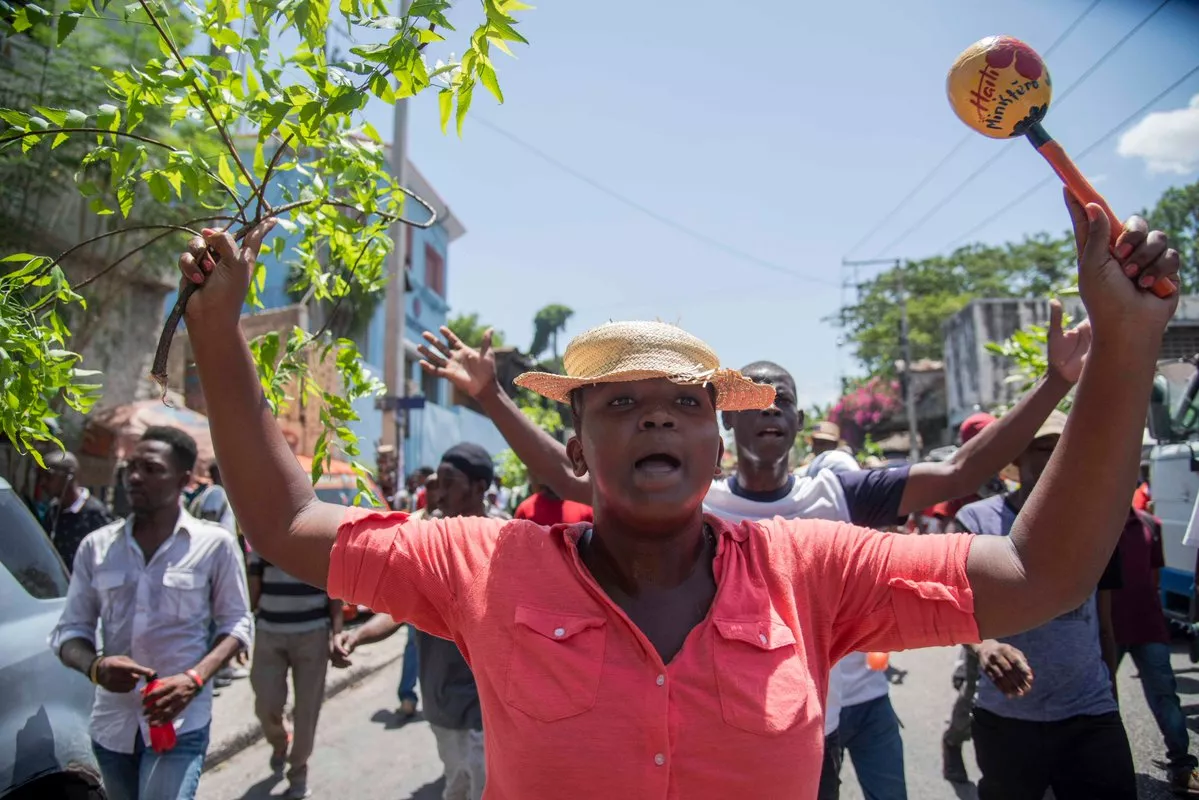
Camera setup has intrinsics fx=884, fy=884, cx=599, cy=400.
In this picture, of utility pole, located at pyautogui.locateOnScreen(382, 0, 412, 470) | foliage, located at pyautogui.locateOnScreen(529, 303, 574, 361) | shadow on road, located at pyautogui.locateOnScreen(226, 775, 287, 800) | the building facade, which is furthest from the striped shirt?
foliage, located at pyautogui.locateOnScreen(529, 303, 574, 361)

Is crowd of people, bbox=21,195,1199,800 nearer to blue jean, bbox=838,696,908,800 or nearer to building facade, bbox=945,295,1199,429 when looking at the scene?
blue jean, bbox=838,696,908,800

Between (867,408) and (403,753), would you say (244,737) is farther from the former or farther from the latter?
(867,408)

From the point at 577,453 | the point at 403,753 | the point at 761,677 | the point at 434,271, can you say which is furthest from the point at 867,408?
the point at 761,677

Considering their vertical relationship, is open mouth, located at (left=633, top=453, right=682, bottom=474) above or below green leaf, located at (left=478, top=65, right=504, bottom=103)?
below

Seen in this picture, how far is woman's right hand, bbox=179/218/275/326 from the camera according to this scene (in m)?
1.70

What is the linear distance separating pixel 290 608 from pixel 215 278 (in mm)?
4299

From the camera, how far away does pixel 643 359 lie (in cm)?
184

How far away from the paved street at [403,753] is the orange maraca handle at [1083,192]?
4600 millimetres

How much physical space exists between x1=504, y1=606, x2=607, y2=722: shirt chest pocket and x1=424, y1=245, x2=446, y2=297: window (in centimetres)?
2809

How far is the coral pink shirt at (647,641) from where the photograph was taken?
5.23 feet

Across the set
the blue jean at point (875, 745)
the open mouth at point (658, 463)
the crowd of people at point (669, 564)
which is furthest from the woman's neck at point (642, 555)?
the blue jean at point (875, 745)

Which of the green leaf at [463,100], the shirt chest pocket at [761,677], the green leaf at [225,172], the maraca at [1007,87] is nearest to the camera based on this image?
the shirt chest pocket at [761,677]

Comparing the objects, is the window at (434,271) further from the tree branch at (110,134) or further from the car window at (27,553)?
the tree branch at (110,134)

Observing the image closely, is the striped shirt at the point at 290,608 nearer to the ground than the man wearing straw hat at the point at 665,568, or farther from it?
nearer to the ground
